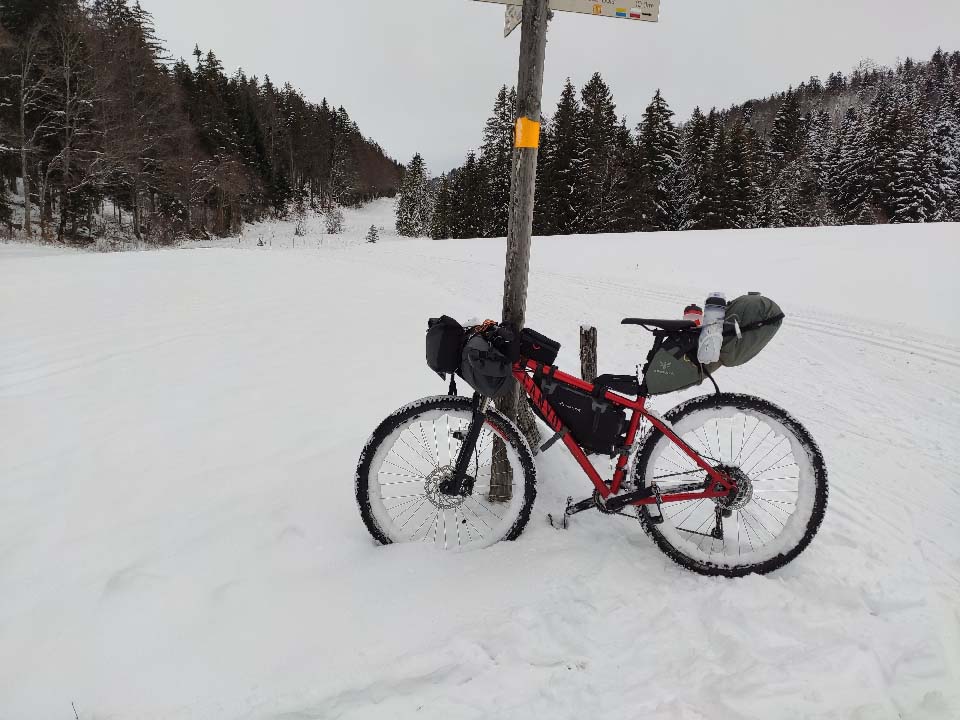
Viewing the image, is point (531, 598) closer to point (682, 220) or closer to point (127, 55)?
point (127, 55)

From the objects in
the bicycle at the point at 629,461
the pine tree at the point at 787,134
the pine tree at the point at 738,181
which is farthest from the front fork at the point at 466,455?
the pine tree at the point at 787,134

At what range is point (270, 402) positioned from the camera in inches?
175

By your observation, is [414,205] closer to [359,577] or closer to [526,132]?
[526,132]

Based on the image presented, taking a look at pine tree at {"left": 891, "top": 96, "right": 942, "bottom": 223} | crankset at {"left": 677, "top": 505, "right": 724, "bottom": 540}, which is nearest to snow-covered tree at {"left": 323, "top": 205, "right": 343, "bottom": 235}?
pine tree at {"left": 891, "top": 96, "right": 942, "bottom": 223}

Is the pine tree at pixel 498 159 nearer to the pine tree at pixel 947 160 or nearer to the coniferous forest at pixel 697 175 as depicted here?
the coniferous forest at pixel 697 175

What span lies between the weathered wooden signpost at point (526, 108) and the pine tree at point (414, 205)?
51.0 meters

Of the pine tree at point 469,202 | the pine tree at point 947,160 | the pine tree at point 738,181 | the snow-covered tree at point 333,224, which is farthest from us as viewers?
the snow-covered tree at point 333,224

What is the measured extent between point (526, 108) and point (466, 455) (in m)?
1.84

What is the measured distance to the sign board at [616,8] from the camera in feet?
7.93

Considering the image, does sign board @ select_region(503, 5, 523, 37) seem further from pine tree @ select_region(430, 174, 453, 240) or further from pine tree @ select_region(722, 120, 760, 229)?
pine tree @ select_region(430, 174, 453, 240)

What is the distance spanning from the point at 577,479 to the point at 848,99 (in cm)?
12238

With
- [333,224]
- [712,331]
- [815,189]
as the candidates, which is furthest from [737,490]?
[815,189]

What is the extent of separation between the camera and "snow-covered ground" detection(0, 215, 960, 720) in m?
1.79

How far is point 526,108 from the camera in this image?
8.37ft
